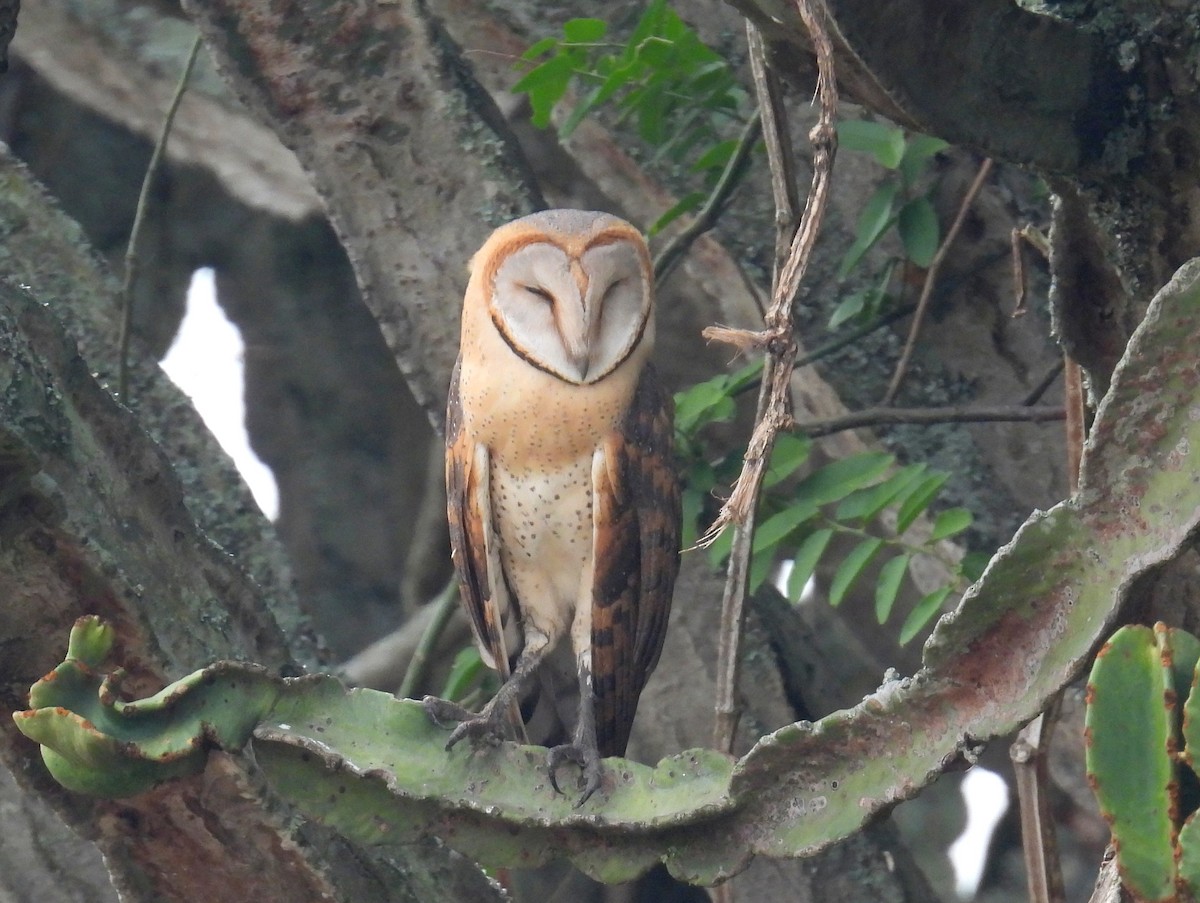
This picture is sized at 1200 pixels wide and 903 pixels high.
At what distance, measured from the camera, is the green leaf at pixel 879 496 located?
101 inches

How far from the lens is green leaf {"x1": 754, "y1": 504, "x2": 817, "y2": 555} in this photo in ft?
8.56

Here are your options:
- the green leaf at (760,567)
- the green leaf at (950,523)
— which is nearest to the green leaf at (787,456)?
the green leaf at (760,567)

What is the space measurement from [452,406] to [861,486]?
0.70 m

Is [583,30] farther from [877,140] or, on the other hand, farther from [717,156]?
[877,140]

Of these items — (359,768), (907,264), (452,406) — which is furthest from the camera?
(907,264)

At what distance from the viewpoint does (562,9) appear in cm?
324

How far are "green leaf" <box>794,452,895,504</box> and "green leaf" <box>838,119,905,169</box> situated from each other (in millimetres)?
506

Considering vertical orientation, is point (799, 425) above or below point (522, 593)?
above

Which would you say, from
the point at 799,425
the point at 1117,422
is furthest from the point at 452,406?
the point at 1117,422

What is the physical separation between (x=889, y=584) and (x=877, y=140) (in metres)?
0.77

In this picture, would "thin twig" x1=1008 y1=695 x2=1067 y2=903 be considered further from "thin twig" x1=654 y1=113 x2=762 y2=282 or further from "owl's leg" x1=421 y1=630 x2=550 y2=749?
"thin twig" x1=654 y1=113 x2=762 y2=282

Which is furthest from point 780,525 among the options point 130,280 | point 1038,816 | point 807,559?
point 130,280

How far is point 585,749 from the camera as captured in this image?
86.5 inches

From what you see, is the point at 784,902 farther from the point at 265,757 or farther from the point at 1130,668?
the point at 1130,668
